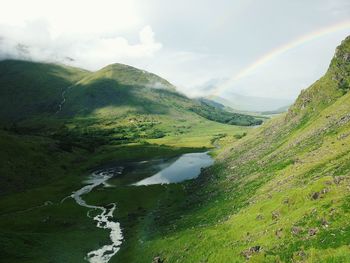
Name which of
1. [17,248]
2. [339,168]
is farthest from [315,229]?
[17,248]

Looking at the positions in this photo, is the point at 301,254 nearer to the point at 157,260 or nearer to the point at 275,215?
the point at 275,215

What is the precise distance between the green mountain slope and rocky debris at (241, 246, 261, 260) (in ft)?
0.53

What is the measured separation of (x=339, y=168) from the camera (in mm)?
54906

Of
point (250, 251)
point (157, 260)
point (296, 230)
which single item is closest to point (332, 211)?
point (296, 230)

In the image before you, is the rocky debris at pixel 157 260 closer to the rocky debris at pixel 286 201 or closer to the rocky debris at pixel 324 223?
the rocky debris at pixel 286 201

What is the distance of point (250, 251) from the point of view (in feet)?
145

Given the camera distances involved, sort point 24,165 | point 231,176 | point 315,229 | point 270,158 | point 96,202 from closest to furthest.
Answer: point 315,229 < point 270,158 < point 231,176 < point 96,202 < point 24,165

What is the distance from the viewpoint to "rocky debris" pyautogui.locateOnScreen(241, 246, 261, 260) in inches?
1705

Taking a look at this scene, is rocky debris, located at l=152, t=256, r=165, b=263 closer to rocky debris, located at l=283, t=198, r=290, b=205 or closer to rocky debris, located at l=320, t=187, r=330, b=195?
rocky debris, located at l=283, t=198, r=290, b=205

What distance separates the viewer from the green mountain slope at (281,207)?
39.2 metres

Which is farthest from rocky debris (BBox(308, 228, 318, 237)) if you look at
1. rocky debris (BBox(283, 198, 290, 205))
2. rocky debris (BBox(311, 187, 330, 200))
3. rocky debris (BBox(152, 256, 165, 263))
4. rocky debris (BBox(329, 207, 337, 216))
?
rocky debris (BBox(152, 256, 165, 263))

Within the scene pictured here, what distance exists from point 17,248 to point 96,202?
2455 inches

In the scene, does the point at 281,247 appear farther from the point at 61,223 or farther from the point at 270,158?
the point at 61,223

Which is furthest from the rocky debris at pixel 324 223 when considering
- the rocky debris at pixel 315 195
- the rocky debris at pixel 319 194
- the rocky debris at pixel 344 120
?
the rocky debris at pixel 344 120
